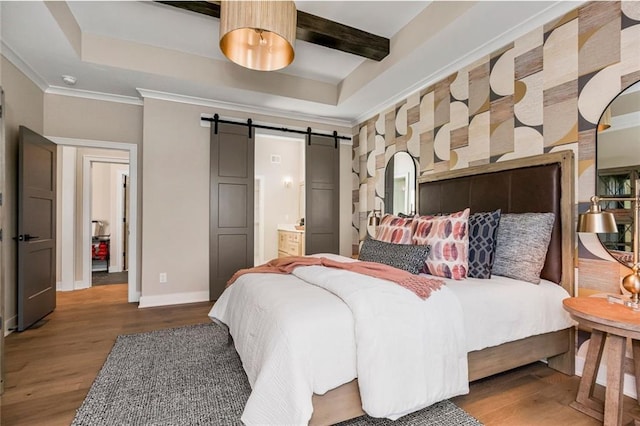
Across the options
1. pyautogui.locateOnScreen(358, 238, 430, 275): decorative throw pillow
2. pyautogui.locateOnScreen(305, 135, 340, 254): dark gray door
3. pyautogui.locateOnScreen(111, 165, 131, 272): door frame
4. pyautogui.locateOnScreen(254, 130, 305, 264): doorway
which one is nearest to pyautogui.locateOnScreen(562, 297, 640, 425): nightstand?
pyautogui.locateOnScreen(358, 238, 430, 275): decorative throw pillow

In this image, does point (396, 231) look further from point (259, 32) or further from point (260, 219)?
point (260, 219)

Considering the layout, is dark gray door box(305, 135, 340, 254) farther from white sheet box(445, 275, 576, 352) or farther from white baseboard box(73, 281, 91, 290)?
white baseboard box(73, 281, 91, 290)

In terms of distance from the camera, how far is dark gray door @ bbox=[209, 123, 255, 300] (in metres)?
4.14

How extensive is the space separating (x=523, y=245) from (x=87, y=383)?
3074 millimetres

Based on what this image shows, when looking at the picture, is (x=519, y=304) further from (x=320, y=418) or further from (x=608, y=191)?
(x=320, y=418)

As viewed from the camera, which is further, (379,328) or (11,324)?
(11,324)

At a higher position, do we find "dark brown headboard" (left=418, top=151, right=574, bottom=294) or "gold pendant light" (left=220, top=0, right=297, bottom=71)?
"gold pendant light" (left=220, top=0, right=297, bottom=71)

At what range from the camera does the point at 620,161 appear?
1.97m

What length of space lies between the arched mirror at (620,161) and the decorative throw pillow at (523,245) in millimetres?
320

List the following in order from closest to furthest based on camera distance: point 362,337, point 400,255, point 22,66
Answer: point 362,337, point 400,255, point 22,66

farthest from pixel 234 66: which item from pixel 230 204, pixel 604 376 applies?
pixel 604 376

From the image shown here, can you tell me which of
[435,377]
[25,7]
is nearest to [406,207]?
[435,377]

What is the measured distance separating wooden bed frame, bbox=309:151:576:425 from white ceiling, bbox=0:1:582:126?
1.07 meters

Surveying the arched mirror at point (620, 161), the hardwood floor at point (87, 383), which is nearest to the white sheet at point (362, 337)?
the hardwood floor at point (87, 383)
